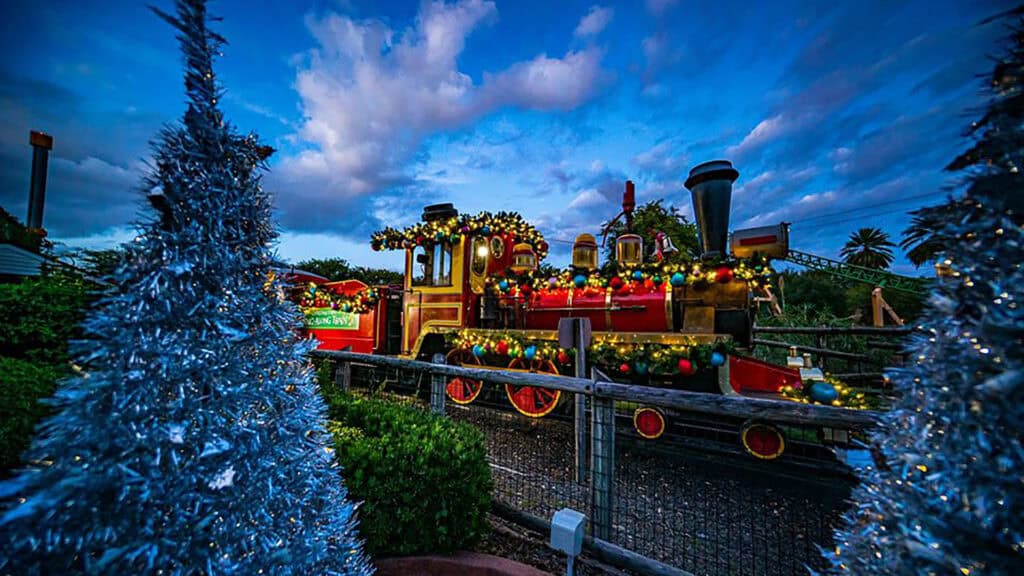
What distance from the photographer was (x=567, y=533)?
6.31 ft

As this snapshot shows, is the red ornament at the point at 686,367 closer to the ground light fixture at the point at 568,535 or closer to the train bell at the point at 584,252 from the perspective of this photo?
the train bell at the point at 584,252

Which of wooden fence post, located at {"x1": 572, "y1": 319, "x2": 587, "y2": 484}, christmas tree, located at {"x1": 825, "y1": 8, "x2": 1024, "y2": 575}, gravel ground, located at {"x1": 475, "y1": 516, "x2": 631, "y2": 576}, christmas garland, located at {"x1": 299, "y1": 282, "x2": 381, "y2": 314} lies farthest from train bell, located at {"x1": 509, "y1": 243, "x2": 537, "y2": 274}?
christmas tree, located at {"x1": 825, "y1": 8, "x2": 1024, "y2": 575}

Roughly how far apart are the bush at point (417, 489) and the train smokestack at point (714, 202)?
4601 millimetres

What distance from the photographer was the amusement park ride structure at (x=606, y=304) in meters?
4.85

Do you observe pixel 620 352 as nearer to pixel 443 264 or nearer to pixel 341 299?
pixel 443 264

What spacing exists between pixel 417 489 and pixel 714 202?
5426 mm

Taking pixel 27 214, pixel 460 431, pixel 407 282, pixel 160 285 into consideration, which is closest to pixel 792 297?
pixel 407 282

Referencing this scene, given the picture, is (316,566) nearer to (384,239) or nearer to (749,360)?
(749,360)

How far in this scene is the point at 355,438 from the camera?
264 cm

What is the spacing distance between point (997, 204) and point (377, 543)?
2847 mm

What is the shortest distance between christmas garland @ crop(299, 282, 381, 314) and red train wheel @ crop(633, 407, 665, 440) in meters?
5.82

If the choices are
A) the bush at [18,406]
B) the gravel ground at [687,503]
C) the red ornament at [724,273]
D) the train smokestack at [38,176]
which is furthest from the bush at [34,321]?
the train smokestack at [38,176]

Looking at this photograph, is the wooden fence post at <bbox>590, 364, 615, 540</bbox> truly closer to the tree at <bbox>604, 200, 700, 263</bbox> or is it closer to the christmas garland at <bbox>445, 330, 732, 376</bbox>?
the christmas garland at <bbox>445, 330, 732, 376</bbox>

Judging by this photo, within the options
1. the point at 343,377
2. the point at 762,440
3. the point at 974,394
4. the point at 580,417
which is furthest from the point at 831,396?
the point at 343,377
